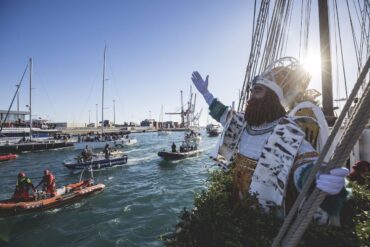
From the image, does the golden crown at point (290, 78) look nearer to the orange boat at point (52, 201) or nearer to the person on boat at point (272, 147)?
the person on boat at point (272, 147)

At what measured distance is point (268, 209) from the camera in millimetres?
2602

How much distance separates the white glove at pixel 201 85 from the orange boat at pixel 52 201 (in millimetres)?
12446

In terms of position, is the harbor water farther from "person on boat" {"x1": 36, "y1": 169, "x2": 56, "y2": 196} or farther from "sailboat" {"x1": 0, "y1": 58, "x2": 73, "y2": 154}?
"sailboat" {"x1": 0, "y1": 58, "x2": 73, "y2": 154}

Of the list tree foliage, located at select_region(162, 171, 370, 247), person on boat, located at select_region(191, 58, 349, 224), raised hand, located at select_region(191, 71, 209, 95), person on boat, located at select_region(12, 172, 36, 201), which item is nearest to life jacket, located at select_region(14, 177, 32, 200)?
person on boat, located at select_region(12, 172, 36, 201)

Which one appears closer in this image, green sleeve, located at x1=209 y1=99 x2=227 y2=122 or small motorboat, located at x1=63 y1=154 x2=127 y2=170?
green sleeve, located at x1=209 y1=99 x2=227 y2=122

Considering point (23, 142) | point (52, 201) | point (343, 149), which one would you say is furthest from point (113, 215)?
point (23, 142)

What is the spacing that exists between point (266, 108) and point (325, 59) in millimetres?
3798

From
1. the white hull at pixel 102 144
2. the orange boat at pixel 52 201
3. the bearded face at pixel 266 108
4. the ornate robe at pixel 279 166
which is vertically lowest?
the orange boat at pixel 52 201

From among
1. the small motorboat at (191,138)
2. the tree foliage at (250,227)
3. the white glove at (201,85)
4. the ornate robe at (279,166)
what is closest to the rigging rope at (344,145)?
the tree foliage at (250,227)

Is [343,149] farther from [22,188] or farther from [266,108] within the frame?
[22,188]

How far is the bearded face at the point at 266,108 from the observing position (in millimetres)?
3186

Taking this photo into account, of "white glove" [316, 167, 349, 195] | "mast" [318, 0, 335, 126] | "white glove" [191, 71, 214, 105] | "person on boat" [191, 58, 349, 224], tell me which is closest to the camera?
"white glove" [316, 167, 349, 195]

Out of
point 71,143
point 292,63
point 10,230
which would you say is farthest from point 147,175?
point 71,143

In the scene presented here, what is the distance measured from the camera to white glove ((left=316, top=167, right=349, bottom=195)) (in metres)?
1.60
